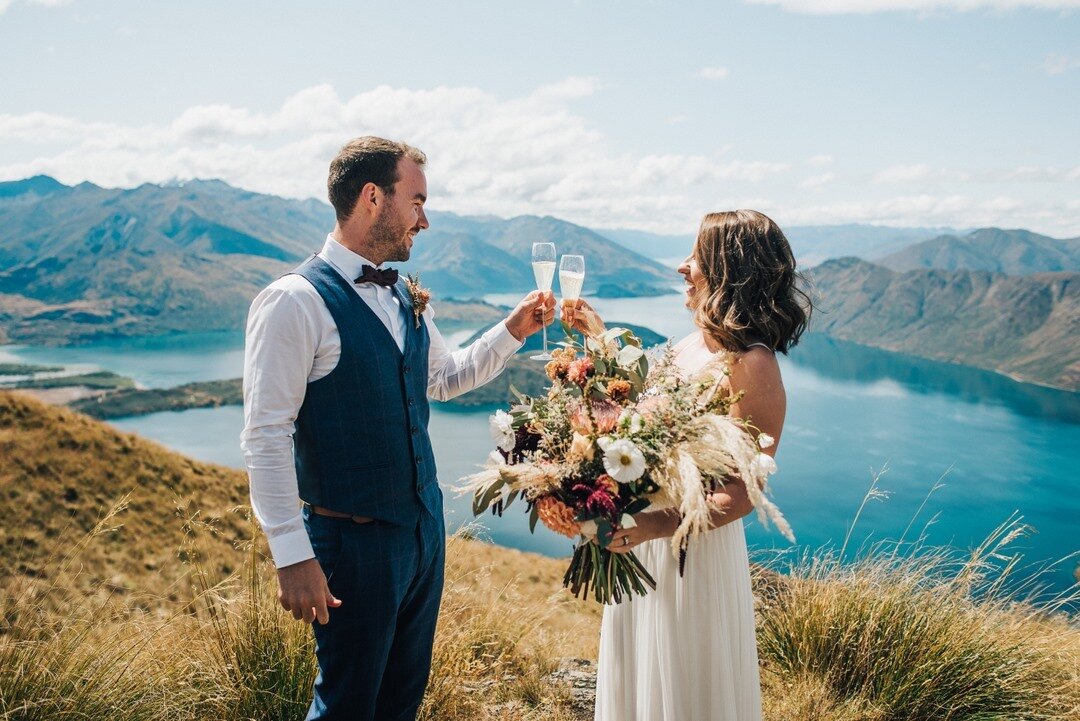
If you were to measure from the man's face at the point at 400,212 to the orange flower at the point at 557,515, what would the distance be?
104 centimetres

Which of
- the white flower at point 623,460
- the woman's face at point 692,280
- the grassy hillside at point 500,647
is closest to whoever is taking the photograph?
the white flower at point 623,460

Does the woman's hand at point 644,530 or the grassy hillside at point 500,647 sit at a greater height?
the woman's hand at point 644,530

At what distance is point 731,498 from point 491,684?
2003 millimetres

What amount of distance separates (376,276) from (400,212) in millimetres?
243

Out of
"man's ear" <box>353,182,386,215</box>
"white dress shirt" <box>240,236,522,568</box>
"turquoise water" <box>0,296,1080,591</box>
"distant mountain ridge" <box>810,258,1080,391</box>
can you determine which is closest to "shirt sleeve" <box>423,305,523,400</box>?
"man's ear" <box>353,182,386,215</box>

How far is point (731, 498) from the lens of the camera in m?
2.06

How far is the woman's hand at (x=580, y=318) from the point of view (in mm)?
2676

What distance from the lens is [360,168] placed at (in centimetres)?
233

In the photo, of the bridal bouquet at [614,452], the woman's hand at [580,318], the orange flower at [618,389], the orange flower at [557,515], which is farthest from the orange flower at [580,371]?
the woman's hand at [580,318]

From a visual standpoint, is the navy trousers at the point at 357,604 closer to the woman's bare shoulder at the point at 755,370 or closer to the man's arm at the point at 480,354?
the man's arm at the point at 480,354

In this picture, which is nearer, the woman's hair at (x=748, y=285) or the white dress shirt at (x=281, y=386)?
the white dress shirt at (x=281, y=386)

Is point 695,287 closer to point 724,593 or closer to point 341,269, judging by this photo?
point 724,593

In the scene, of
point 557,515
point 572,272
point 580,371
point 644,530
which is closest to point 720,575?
point 644,530

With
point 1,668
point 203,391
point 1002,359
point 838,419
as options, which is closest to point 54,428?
point 1,668
